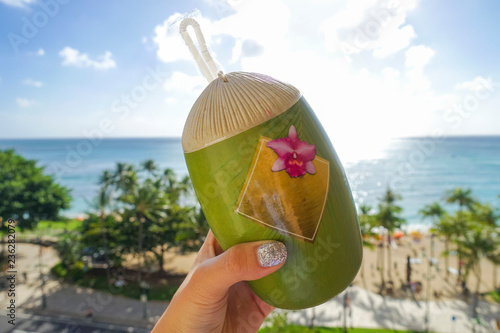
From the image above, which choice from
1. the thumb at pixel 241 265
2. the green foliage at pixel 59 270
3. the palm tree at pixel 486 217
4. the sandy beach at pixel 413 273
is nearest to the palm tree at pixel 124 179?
the sandy beach at pixel 413 273

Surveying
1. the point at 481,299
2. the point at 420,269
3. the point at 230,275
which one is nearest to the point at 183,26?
the point at 230,275

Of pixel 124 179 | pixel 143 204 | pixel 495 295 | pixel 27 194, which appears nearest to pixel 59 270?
pixel 124 179

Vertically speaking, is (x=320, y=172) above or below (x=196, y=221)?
above

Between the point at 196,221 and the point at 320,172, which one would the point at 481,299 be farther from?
the point at 320,172

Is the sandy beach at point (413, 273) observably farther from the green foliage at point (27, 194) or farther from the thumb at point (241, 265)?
the thumb at point (241, 265)

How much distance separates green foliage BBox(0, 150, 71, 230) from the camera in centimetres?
2133

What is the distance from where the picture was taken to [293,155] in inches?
87.1

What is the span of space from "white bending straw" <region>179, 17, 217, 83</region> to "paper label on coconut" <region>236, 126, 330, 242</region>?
78 cm

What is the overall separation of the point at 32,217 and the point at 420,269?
2625 centimetres

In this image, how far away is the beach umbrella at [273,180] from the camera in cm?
217

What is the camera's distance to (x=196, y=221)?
1338 cm

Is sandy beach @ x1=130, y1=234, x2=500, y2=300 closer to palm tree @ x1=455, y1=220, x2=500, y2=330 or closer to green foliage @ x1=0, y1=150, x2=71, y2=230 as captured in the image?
palm tree @ x1=455, y1=220, x2=500, y2=330

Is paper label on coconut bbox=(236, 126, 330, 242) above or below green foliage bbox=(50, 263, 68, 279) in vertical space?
above

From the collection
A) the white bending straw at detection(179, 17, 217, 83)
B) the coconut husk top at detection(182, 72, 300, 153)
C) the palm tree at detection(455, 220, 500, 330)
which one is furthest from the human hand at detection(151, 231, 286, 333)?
the palm tree at detection(455, 220, 500, 330)
